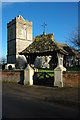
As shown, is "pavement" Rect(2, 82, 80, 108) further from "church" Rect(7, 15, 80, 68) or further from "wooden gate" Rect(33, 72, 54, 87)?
"church" Rect(7, 15, 80, 68)

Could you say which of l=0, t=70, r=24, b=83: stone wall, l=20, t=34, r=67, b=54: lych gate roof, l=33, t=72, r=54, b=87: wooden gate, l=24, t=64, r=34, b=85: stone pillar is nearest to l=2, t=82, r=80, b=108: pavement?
l=33, t=72, r=54, b=87: wooden gate

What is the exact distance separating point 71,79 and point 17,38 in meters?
33.9

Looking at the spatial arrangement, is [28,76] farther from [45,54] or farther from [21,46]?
[21,46]

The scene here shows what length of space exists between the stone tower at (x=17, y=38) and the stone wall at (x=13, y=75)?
2632 cm

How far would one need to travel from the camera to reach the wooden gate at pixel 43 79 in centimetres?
1161

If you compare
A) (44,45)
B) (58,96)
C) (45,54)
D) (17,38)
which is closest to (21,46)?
(17,38)

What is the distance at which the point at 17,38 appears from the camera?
138 ft

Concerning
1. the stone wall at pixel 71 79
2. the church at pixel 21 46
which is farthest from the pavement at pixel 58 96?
the church at pixel 21 46

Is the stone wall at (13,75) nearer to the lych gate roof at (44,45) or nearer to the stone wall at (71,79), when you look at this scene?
the lych gate roof at (44,45)

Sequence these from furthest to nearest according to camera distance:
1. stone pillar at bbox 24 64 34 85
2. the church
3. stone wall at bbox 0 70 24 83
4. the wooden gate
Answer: the church, stone wall at bbox 0 70 24 83, stone pillar at bbox 24 64 34 85, the wooden gate

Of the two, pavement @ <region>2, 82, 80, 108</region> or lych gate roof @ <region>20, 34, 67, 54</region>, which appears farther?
lych gate roof @ <region>20, 34, 67, 54</region>

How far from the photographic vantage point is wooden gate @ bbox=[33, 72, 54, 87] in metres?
11.6

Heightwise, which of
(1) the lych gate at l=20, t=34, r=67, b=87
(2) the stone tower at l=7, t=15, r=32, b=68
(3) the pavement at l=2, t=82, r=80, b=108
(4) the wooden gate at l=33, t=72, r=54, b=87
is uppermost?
(2) the stone tower at l=7, t=15, r=32, b=68

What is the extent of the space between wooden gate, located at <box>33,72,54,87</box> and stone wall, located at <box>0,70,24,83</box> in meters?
1.37
